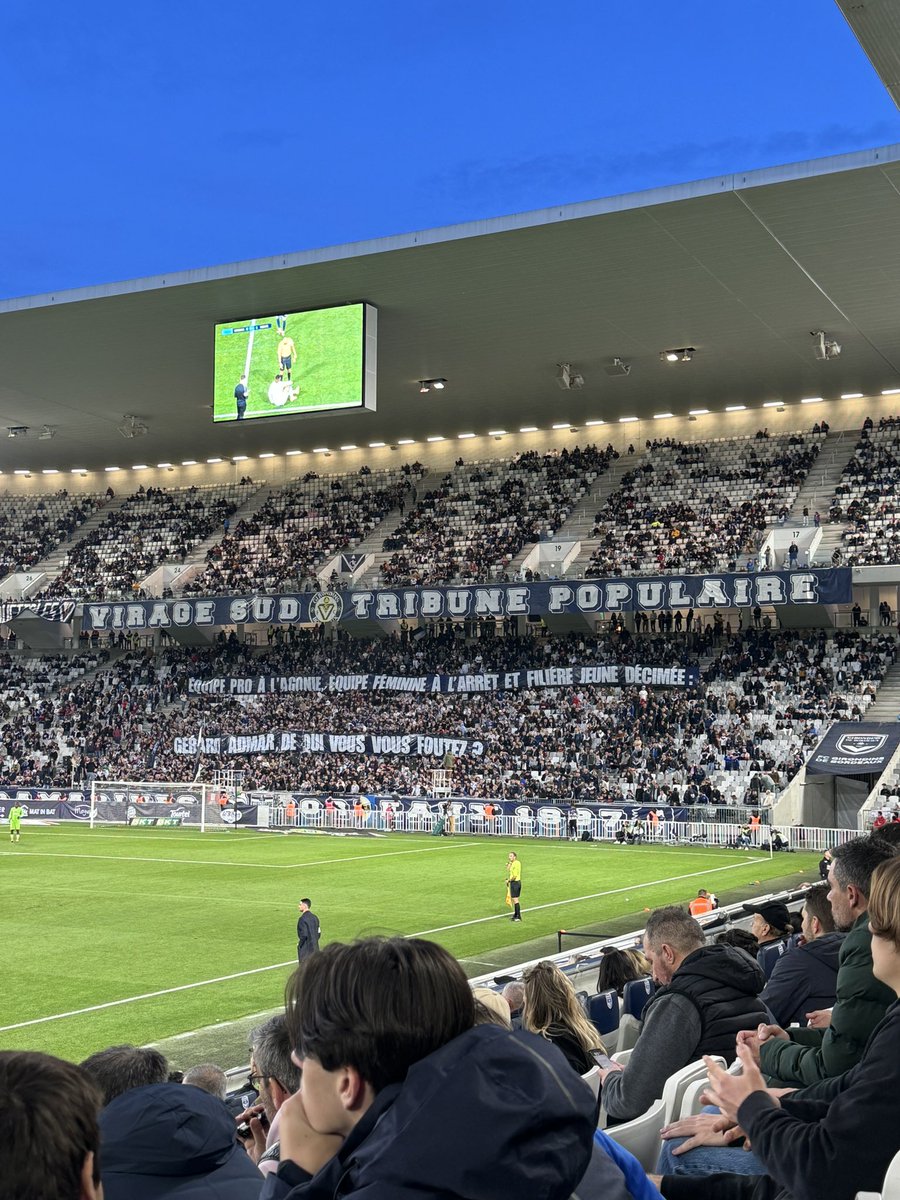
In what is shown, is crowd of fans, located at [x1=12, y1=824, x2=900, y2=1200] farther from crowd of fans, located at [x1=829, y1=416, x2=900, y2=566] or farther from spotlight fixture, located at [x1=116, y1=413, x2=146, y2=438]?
spotlight fixture, located at [x1=116, y1=413, x2=146, y2=438]

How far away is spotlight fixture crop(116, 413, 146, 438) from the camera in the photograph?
58.8 m

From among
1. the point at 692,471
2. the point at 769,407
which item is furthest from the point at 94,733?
the point at 769,407

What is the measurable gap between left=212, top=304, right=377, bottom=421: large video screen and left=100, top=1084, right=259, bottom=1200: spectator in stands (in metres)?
33.0

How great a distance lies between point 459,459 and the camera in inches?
2544

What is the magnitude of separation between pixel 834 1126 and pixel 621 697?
4560 centimetres

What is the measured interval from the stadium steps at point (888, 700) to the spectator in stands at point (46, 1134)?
42.2 m

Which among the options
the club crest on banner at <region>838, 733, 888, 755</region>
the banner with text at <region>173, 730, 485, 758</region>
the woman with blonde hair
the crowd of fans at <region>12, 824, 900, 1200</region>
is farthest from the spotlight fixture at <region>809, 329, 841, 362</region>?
the woman with blonde hair

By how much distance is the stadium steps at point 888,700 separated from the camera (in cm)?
4278

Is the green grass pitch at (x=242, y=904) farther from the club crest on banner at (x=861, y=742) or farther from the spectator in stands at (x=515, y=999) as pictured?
the club crest on banner at (x=861, y=742)

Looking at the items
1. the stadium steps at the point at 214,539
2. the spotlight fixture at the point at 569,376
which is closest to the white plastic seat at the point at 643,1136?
the spotlight fixture at the point at 569,376

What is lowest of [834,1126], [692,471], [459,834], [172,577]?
[459,834]

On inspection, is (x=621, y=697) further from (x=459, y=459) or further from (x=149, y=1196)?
(x=149, y=1196)

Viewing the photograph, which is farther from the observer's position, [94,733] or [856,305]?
[94,733]

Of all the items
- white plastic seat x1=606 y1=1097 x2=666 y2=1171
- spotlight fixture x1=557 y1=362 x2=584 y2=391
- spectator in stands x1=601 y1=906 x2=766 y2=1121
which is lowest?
white plastic seat x1=606 y1=1097 x2=666 y2=1171
